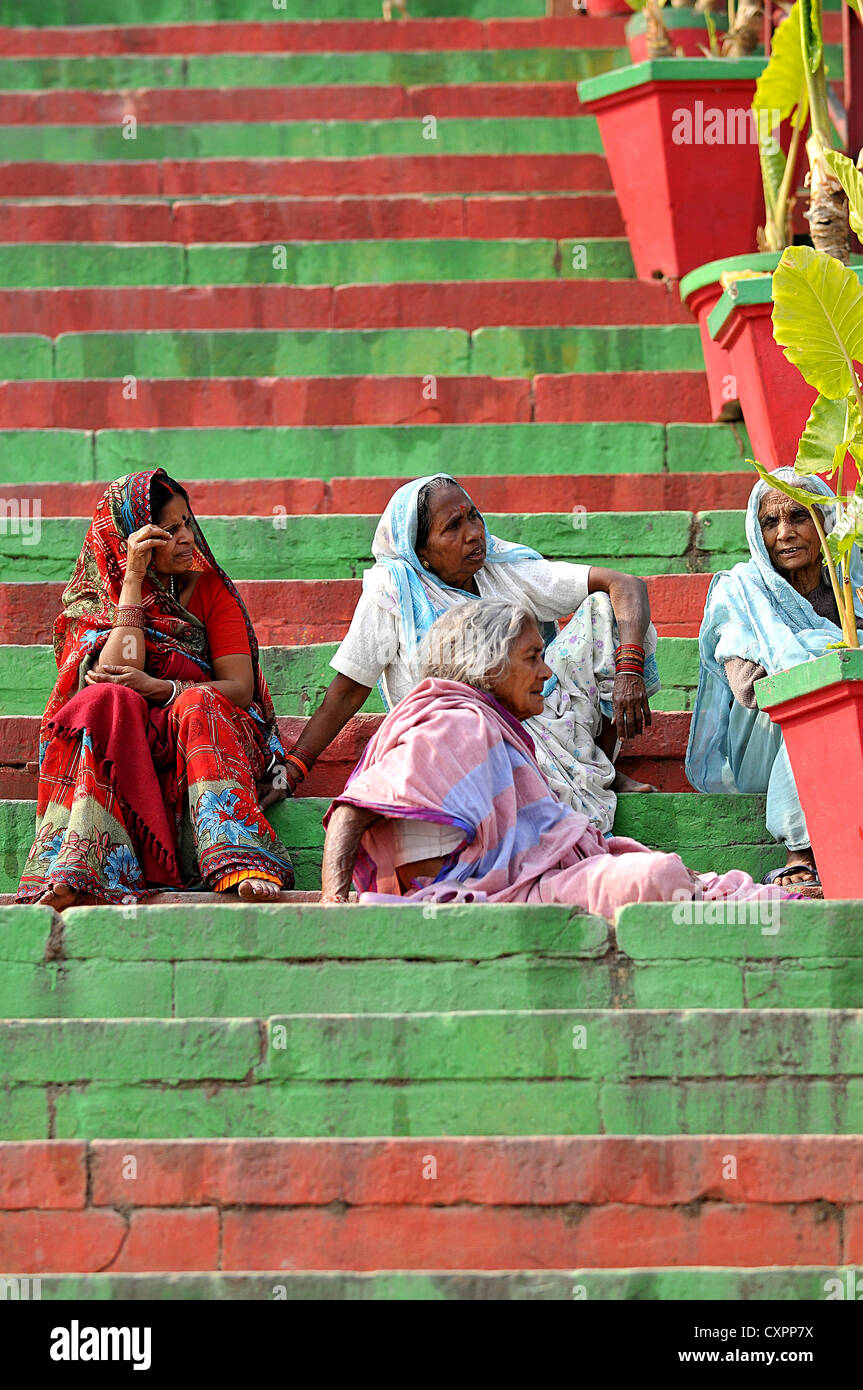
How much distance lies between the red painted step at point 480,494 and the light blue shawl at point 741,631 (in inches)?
47.3

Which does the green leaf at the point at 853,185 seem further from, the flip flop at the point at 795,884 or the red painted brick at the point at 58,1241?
the red painted brick at the point at 58,1241

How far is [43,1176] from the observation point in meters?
3.95

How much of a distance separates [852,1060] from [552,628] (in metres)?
1.99

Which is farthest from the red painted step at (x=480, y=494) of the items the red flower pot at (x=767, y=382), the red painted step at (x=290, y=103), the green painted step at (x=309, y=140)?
the red painted step at (x=290, y=103)

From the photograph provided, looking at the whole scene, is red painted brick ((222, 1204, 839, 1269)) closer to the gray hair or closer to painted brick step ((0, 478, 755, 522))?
the gray hair

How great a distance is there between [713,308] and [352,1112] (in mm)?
4113

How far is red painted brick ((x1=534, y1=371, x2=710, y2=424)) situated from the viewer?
745cm

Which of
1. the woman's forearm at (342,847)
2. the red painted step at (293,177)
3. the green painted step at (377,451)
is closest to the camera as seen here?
the woman's forearm at (342,847)

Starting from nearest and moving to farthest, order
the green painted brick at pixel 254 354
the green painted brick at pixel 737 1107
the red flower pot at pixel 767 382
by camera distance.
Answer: the green painted brick at pixel 737 1107 < the red flower pot at pixel 767 382 < the green painted brick at pixel 254 354

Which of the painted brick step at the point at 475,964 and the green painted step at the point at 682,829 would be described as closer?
the painted brick step at the point at 475,964

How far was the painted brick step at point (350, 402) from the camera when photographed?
7449 mm

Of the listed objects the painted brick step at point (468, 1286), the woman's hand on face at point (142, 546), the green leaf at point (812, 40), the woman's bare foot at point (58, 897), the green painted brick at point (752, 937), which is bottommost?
the painted brick step at point (468, 1286)

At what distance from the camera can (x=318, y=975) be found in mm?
4285

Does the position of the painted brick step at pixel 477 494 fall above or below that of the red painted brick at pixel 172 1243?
above
